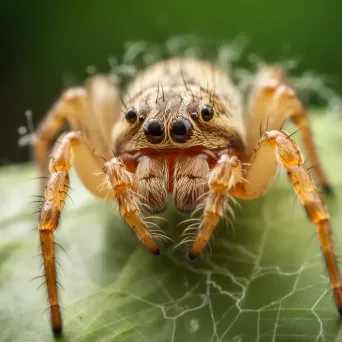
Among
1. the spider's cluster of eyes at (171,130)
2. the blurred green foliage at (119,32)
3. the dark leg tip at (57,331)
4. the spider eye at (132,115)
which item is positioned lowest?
the dark leg tip at (57,331)

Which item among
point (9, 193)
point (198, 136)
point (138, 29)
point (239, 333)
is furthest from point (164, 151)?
point (138, 29)

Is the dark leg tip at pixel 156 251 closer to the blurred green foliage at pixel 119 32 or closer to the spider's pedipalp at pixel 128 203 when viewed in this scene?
the spider's pedipalp at pixel 128 203

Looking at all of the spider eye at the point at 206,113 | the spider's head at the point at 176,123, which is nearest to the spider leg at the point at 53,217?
the spider's head at the point at 176,123

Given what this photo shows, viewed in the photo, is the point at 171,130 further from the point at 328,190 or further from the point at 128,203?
the point at 328,190

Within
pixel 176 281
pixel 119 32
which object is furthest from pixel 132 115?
pixel 119 32

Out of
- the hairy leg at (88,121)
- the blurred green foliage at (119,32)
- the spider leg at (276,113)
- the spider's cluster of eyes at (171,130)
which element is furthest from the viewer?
the blurred green foliage at (119,32)

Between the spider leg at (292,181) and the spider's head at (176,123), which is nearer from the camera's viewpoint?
the spider leg at (292,181)

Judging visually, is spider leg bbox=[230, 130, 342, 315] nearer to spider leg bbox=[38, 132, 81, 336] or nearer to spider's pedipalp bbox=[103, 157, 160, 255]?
spider's pedipalp bbox=[103, 157, 160, 255]
